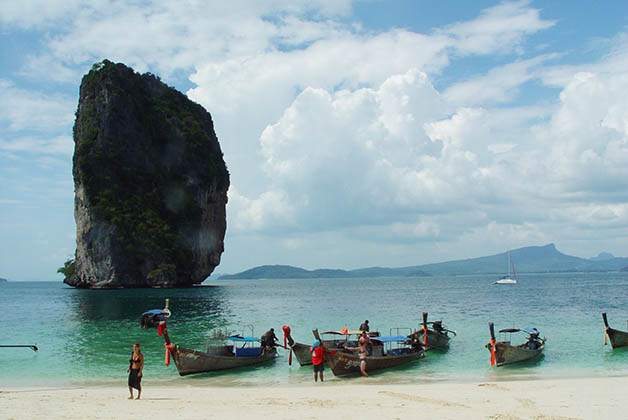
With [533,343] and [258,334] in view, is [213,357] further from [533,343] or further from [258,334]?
[533,343]

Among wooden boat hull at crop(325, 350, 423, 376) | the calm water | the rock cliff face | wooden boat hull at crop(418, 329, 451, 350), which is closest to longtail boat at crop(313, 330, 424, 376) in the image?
wooden boat hull at crop(325, 350, 423, 376)

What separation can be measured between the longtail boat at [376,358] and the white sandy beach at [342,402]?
4.83ft

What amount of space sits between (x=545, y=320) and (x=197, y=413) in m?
36.5

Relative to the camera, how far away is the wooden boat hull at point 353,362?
67.7 feet

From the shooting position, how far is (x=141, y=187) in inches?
4321

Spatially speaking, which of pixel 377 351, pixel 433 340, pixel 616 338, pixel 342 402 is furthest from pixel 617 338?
pixel 342 402

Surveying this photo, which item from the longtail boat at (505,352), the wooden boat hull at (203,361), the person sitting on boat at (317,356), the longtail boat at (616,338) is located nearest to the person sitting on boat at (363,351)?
the person sitting on boat at (317,356)

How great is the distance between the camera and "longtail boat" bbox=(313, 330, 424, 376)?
20.7 meters

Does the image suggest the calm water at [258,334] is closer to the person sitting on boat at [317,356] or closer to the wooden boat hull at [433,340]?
the wooden boat hull at [433,340]

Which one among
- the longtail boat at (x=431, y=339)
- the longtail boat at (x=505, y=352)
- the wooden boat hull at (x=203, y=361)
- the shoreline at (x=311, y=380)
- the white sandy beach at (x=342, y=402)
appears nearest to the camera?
the white sandy beach at (x=342, y=402)

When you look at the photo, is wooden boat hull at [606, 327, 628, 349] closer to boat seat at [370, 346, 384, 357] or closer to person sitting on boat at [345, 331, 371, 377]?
boat seat at [370, 346, 384, 357]

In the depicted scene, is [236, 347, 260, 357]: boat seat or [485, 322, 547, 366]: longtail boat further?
[236, 347, 260, 357]: boat seat

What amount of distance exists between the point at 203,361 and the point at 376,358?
25.0 ft

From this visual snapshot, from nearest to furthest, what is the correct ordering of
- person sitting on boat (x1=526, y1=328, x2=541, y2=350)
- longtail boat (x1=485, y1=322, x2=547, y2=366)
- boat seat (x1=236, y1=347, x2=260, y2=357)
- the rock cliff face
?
1. longtail boat (x1=485, y1=322, x2=547, y2=366)
2. boat seat (x1=236, y1=347, x2=260, y2=357)
3. person sitting on boat (x1=526, y1=328, x2=541, y2=350)
4. the rock cliff face
